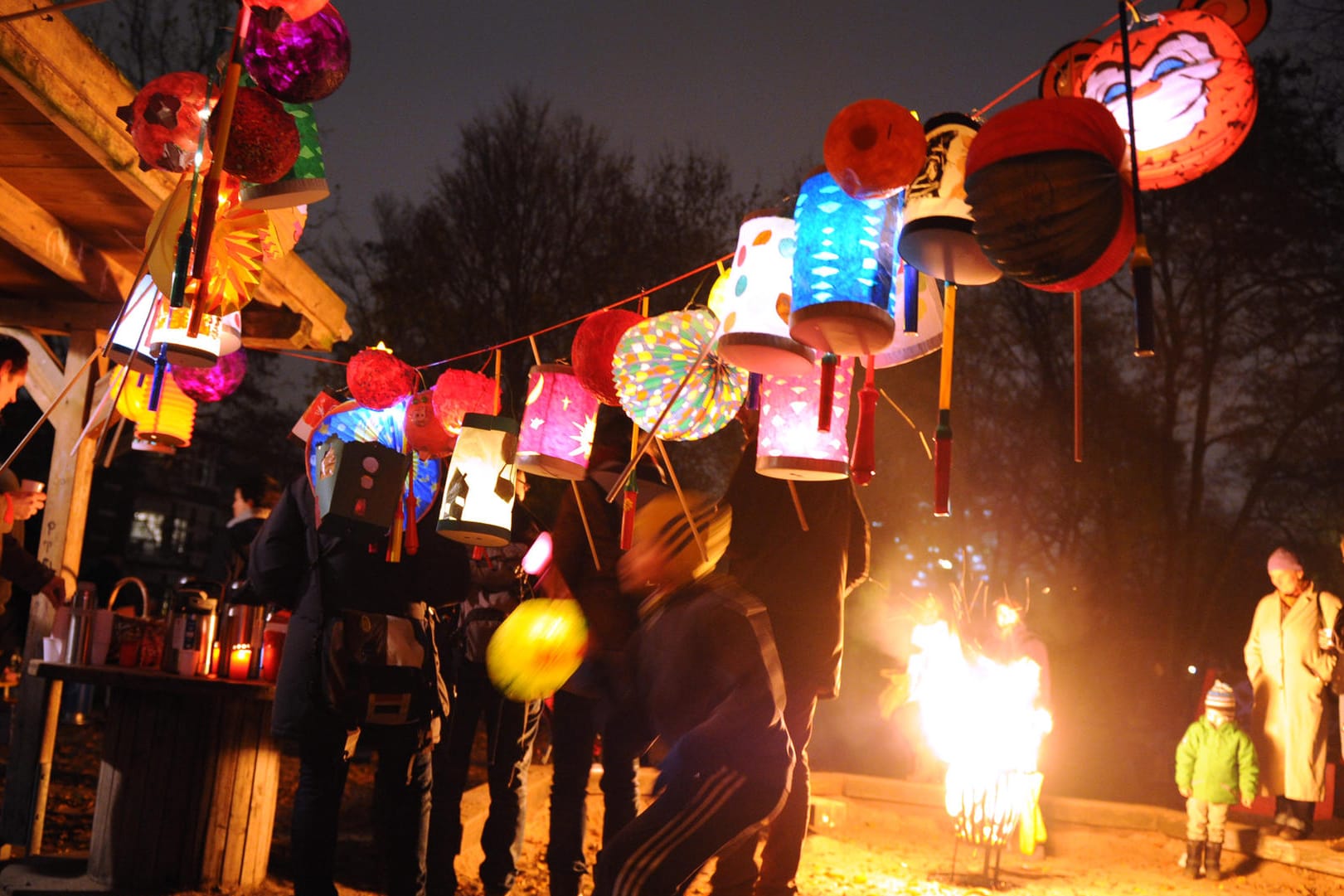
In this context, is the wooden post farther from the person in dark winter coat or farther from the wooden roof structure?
the person in dark winter coat

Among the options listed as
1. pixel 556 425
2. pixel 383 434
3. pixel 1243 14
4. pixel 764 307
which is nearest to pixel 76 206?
pixel 383 434

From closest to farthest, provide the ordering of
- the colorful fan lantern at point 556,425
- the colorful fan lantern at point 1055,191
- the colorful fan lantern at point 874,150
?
the colorful fan lantern at point 1055,191, the colorful fan lantern at point 874,150, the colorful fan lantern at point 556,425

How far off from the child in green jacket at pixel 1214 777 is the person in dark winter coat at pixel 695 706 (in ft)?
19.2

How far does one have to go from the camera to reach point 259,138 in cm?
321

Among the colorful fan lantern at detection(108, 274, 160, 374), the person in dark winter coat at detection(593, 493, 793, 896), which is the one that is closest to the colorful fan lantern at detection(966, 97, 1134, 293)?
the person in dark winter coat at detection(593, 493, 793, 896)

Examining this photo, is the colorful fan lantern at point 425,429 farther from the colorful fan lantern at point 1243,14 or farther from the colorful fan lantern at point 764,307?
the colorful fan lantern at point 1243,14

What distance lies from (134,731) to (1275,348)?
1503cm

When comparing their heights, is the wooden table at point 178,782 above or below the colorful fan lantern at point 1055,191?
below

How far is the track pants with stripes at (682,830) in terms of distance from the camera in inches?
118

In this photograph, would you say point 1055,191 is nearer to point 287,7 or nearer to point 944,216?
point 944,216

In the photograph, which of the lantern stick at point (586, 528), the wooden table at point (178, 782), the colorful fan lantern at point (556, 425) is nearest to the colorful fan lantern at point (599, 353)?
the colorful fan lantern at point (556, 425)

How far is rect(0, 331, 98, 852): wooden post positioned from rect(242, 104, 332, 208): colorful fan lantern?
2.94 meters

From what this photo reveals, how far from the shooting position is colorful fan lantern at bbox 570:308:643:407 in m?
4.33

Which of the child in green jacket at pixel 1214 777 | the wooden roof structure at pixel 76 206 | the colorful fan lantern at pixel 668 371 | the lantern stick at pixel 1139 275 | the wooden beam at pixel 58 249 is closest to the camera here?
the lantern stick at pixel 1139 275
